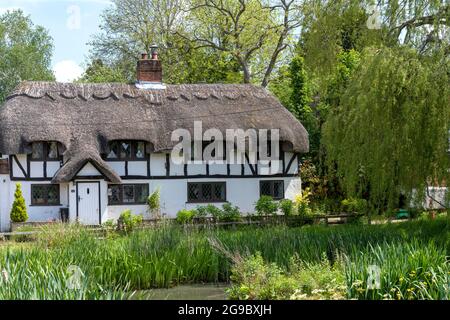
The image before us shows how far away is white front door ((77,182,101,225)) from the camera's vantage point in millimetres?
26141

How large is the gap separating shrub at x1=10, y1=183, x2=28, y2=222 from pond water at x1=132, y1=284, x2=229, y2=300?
39.4 ft

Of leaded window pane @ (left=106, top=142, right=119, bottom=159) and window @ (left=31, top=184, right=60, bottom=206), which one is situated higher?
leaded window pane @ (left=106, top=142, right=119, bottom=159)

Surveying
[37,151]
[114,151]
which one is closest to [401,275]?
[114,151]

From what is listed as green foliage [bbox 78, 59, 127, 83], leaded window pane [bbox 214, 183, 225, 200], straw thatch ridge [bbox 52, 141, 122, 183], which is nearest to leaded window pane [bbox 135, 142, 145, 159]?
straw thatch ridge [bbox 52, 141, 122, 183]

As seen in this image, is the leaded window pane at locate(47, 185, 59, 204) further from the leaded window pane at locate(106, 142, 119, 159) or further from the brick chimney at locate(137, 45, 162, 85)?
the brick chimney at locate(137, 45, 162, 85)

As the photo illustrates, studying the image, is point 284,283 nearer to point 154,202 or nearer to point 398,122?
point 398,122

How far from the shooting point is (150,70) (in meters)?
29.9

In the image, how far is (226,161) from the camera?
91.8 ft

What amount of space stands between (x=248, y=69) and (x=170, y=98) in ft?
31.5

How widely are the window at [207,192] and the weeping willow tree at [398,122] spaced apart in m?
11.6

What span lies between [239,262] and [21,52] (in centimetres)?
3475

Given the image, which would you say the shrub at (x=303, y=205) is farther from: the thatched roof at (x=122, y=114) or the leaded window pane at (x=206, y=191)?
the leaded window pane at (x=206, y=191)

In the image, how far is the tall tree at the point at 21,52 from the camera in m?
44.7
